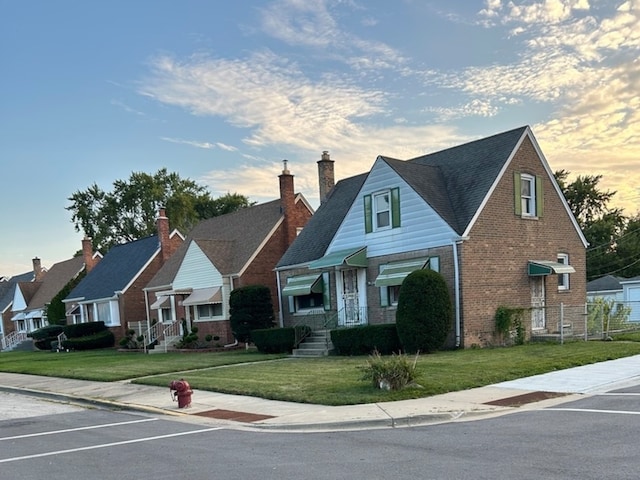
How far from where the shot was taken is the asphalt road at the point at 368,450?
263 inches

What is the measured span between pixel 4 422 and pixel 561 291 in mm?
19413

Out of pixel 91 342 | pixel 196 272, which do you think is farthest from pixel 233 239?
pixel 91 342

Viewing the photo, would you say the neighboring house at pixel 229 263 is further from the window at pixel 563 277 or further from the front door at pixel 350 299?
the window at pixel 563 277

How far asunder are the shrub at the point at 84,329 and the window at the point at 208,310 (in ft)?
44.1

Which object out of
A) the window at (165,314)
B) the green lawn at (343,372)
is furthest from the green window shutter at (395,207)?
the window at (165,314)

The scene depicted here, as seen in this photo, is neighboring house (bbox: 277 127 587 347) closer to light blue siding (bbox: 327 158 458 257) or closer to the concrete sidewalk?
light blue siding (bbox: 327 158 458 257)

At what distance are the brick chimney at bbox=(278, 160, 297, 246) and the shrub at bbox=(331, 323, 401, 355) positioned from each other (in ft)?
35.6

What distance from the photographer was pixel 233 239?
3384 cm

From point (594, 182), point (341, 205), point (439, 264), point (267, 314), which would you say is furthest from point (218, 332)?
point (594, 182)

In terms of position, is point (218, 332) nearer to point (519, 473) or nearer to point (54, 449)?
point (54, 449)

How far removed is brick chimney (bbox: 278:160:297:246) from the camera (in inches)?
1257

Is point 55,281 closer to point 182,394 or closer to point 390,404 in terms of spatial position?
point 182,394

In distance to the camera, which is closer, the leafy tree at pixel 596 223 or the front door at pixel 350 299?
the front door at pixel 350 299

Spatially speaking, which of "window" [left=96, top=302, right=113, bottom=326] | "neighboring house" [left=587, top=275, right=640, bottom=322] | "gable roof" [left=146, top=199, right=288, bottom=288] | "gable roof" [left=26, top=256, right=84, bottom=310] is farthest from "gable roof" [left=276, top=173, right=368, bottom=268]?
Result: "gable roof" [left=26, top=256, right=84, bottom=310]
